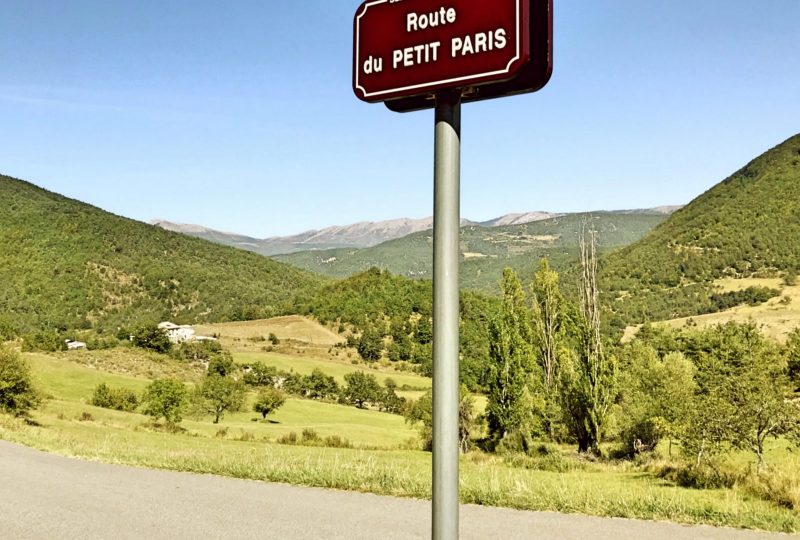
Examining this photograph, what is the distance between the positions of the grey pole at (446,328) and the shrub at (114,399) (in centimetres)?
6129

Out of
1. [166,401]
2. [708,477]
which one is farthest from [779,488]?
[166,401]

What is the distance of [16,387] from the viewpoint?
119 ft

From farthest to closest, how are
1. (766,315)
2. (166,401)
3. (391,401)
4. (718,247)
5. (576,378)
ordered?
(718,247) < (766,315) < (391,401) < (166,401) < (576,378)

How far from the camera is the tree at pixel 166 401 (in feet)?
166

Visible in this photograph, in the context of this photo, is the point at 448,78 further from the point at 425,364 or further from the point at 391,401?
the point at 425,364

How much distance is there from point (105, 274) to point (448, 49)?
154265 millimetres

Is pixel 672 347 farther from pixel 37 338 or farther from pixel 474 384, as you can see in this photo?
pixel 37 338

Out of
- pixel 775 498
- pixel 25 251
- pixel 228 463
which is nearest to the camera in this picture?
pixel 775 498

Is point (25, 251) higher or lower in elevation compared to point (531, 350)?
higher

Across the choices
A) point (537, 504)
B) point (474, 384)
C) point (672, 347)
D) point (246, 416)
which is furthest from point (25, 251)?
point (537, 504)

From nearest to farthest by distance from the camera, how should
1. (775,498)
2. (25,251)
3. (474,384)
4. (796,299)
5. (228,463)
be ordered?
(775,498) < (228,463) < (474,384) < (796,299) < (25,251)

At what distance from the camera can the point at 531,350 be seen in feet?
132

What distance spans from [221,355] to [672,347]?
59.6 meters

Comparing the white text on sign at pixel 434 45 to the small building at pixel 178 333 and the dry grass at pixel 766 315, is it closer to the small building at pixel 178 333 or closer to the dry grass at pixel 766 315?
the dry grass at pixel 766 315
